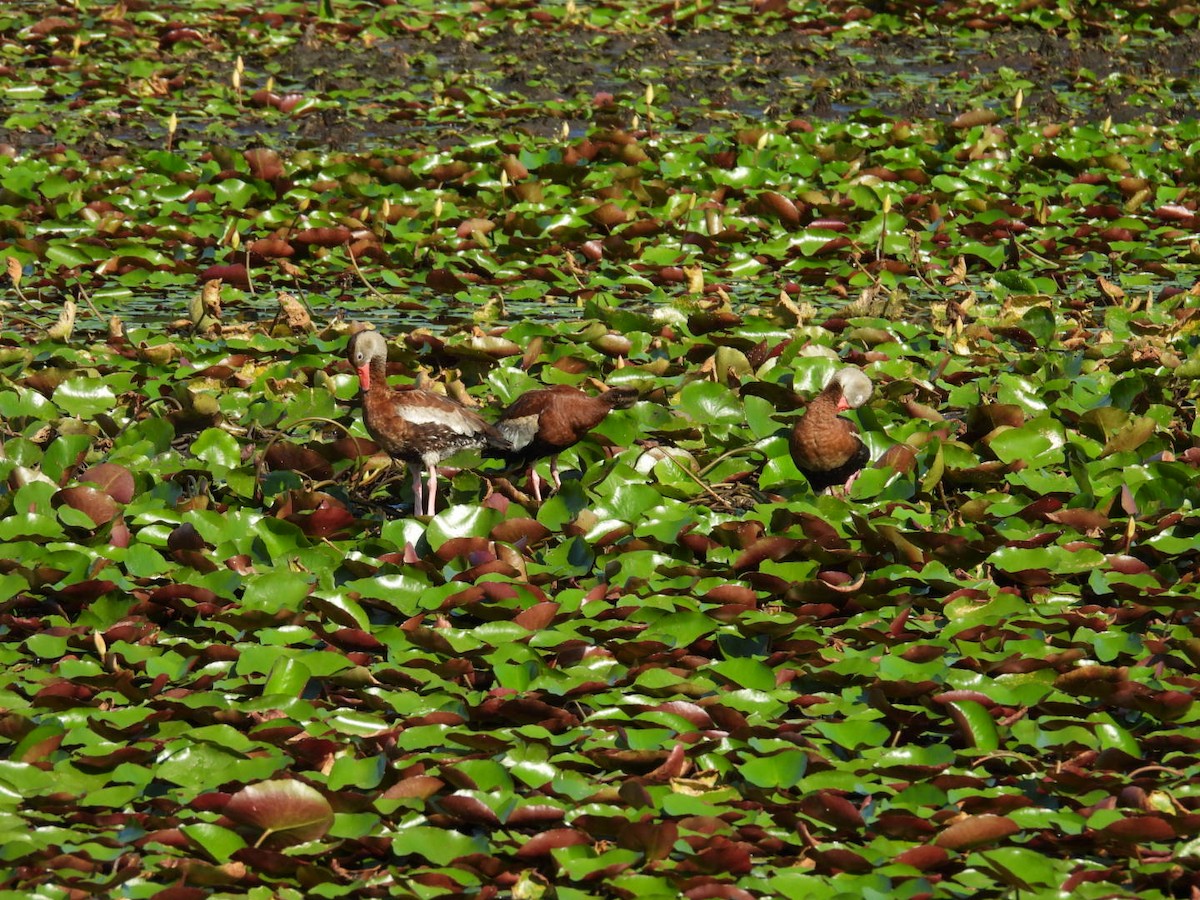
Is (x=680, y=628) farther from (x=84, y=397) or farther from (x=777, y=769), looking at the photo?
(x=84, y=397)

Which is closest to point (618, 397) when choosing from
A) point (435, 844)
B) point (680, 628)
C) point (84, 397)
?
point (680, 628)

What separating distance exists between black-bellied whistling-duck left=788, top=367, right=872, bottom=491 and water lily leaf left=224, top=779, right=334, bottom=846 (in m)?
2.48

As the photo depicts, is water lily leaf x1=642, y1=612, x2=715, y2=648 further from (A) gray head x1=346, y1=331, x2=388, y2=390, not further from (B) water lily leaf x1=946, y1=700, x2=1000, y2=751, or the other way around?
(A) gray head x1=346, y1=331, x2=388, y2=390

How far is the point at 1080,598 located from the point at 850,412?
57.1 inches

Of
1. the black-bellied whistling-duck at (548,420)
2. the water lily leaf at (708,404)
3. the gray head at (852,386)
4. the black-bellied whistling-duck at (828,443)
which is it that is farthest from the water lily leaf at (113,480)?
the gray head at (852,386)

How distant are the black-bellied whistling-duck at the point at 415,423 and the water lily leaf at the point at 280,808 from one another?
1.94 m

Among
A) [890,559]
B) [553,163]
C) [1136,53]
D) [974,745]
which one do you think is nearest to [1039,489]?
[890,559]

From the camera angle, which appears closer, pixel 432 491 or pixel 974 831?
pixel 974 831

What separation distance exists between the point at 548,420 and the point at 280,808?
2192 millimetres

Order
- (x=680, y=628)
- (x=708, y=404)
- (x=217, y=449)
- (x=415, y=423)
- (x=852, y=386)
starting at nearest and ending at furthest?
(x=680, y=628) < (x=415, y=423) < (x=852, y=386) < (x=217, y=449) < (x=708, y=404)

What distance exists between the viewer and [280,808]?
13.0 feet

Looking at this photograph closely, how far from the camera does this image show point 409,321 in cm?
842

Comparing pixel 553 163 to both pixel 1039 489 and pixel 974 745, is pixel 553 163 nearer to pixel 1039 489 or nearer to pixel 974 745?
pixel 1039 489

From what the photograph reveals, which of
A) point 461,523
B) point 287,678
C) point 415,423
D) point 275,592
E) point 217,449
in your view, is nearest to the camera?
point 287,678
